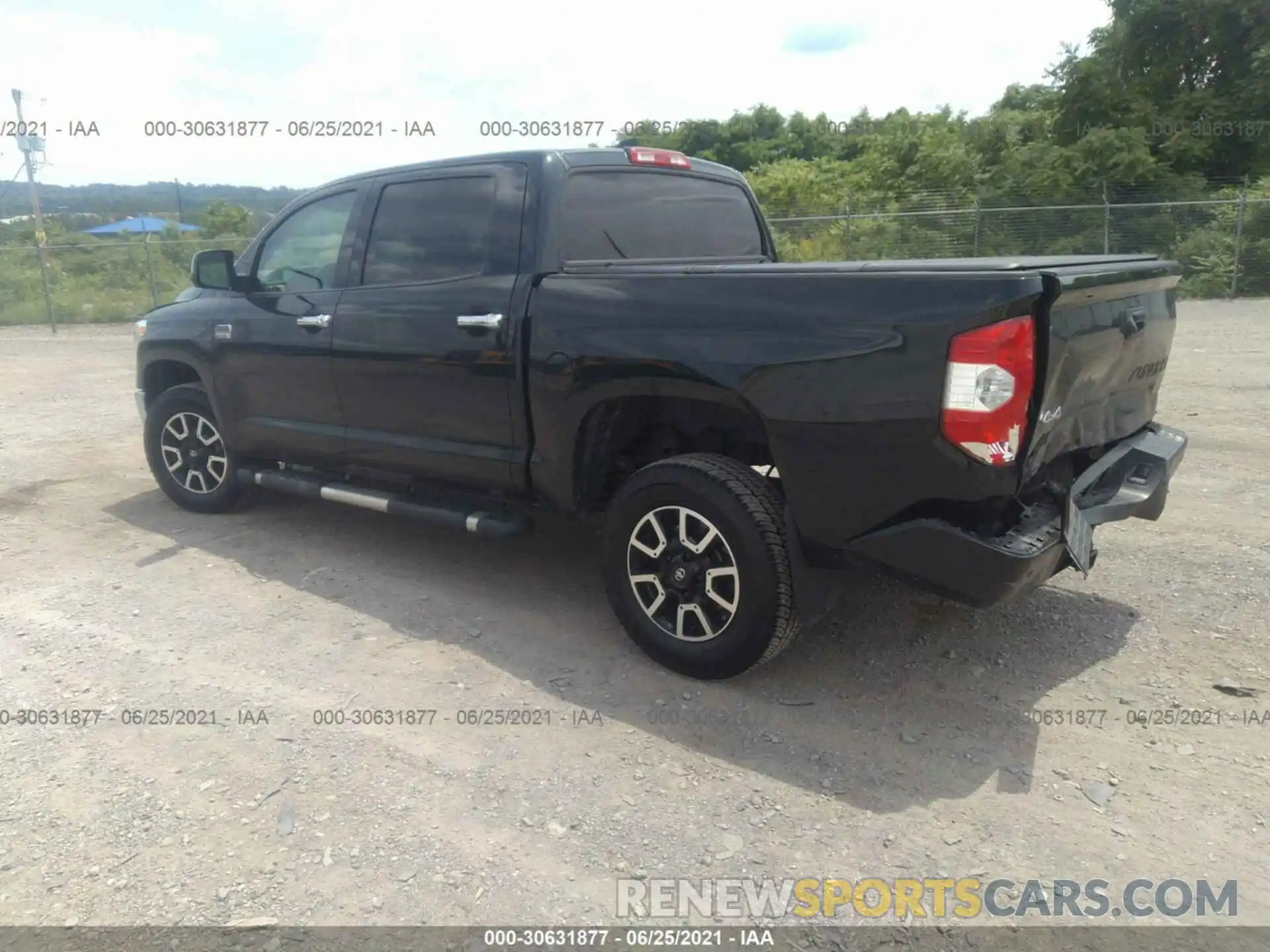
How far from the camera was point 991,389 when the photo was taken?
→ 2.79m

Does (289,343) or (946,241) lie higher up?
(946,241)

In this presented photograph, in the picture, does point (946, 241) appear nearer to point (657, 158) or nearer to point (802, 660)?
point (657, 158)

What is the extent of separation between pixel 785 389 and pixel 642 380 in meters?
0.61

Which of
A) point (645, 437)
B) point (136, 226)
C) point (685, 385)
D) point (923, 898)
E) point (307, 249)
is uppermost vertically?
point (136, 226)

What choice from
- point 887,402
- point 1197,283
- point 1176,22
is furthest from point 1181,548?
point 1176,22

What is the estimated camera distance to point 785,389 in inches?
124

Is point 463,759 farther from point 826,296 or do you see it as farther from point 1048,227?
point 1048,227

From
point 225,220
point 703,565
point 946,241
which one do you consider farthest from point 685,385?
point 225,220

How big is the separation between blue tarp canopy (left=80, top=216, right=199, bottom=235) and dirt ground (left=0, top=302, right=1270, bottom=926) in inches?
1208

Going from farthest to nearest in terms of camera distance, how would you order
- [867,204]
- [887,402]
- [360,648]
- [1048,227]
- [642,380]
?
1. [867,204]
2. [1048,227]
3. [360,648]
4. [642,380]
5. [887,402]

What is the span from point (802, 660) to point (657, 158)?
7.96 feet

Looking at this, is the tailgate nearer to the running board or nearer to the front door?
the running board

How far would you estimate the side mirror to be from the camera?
5.27 metres

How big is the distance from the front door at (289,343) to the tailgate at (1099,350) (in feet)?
10.8
